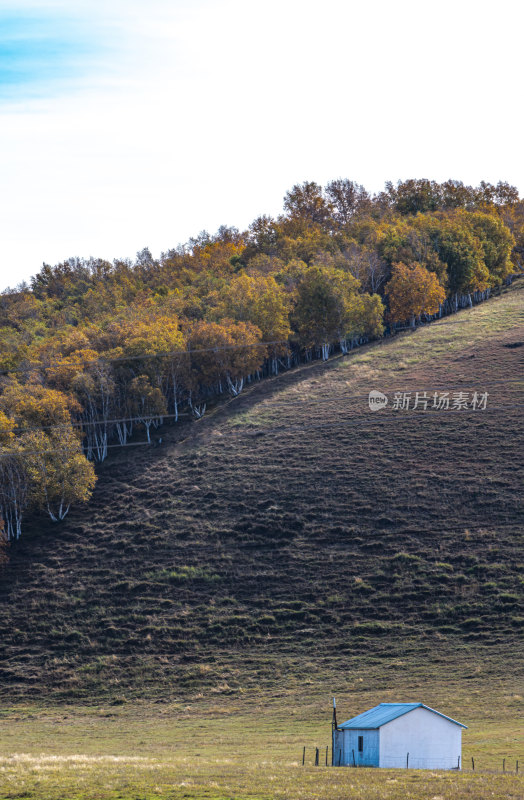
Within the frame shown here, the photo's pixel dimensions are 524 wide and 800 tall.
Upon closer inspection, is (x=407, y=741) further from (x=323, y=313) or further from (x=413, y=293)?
(x=413, y=293)

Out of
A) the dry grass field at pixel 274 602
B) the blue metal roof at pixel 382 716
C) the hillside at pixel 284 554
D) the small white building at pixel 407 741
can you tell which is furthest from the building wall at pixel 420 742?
the hillside at pixel 284 554

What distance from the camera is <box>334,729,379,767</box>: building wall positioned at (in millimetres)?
28891

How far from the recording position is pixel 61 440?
2916 inches

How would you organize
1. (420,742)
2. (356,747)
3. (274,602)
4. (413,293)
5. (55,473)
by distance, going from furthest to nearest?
1. (413,293)
2. (55,473)
3. (274,602)
4. (356,747)
5. (420,742)

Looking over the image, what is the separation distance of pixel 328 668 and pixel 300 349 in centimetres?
6371

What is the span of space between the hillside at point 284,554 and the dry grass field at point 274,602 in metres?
0.16

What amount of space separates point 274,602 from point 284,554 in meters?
5.87

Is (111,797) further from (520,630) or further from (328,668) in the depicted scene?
(520,630)

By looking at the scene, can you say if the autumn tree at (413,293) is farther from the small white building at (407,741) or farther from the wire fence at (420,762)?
the small white building at (407,741)

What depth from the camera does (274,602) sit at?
2183 inches

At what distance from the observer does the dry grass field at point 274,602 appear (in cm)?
3062

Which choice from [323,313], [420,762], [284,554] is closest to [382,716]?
[420,762]

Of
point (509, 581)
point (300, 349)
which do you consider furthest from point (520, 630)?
point (300, 349)

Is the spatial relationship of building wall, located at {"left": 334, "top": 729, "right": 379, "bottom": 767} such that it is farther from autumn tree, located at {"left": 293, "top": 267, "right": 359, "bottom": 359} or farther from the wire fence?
autumn tree, located at {"left": 293, "top": 267, "right": 359, "bottom": 359}
